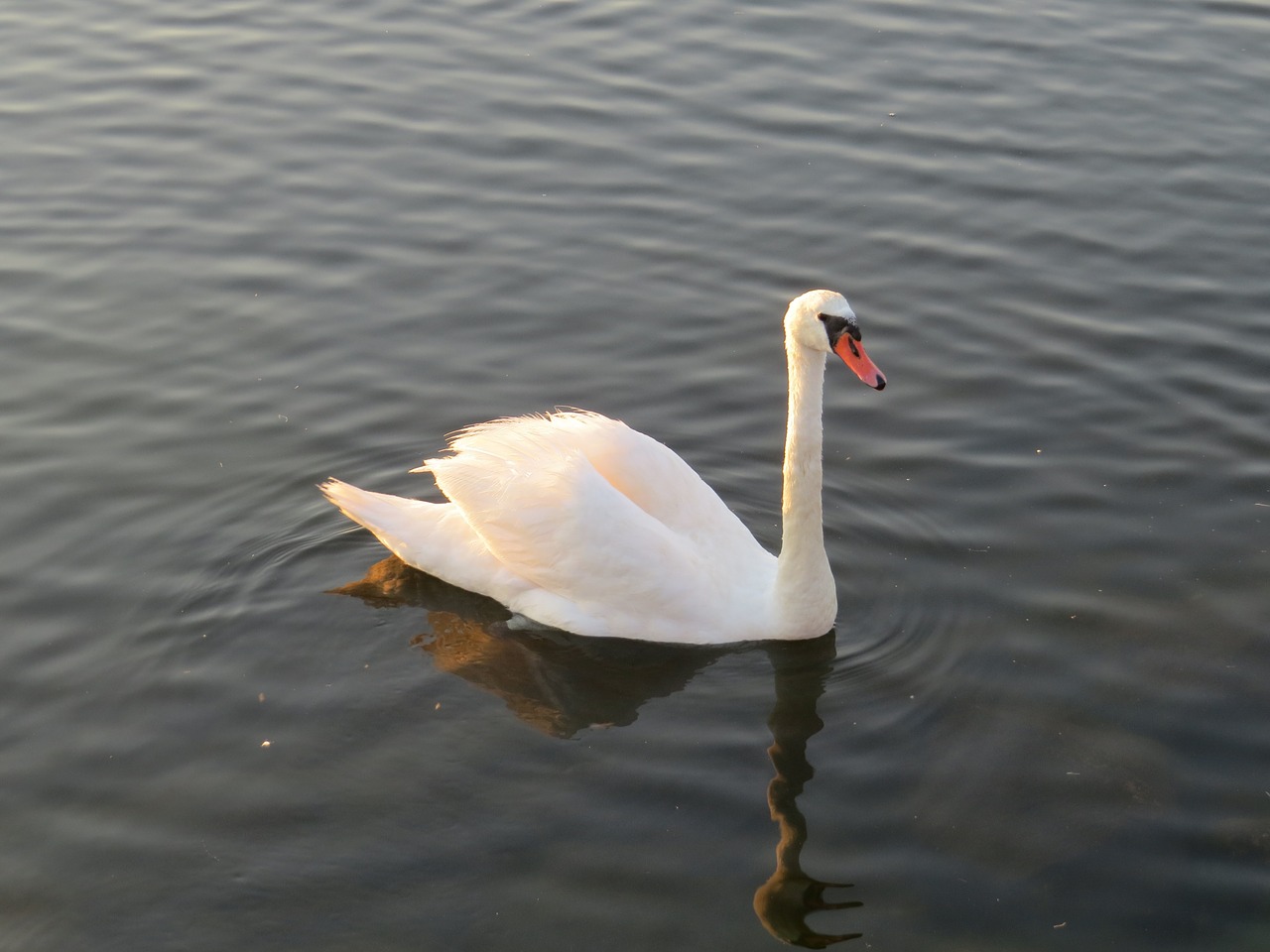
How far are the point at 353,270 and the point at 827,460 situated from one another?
4394mm

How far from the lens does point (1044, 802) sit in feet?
24.3

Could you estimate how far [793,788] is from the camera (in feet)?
24.7

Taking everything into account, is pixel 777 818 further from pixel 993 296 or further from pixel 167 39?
pixel 167 39

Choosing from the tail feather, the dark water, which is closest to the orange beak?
the dark water

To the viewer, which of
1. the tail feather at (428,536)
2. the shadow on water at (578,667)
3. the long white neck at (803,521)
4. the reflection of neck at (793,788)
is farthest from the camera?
the tail feather at (428,536)

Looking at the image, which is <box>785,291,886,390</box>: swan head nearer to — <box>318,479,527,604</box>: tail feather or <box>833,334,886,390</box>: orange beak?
<box>833,334,886,390</box>: orange beak

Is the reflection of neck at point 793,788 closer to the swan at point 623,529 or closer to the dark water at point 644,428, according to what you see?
the dark water at point 644,428

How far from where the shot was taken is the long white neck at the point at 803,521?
838 cm

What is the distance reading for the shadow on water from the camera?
7977 millimetres

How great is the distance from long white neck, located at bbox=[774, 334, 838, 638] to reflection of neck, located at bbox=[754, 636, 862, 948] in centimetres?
17

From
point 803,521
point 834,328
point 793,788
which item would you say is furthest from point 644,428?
point 793,788

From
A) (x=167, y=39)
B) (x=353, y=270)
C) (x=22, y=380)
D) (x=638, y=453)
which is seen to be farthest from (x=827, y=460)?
(x=167, y=39)

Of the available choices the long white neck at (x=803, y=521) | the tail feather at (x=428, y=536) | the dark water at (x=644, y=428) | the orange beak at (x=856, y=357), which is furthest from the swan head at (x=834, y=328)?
the tail feather at (x=428, y=536)

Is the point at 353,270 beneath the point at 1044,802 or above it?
above
